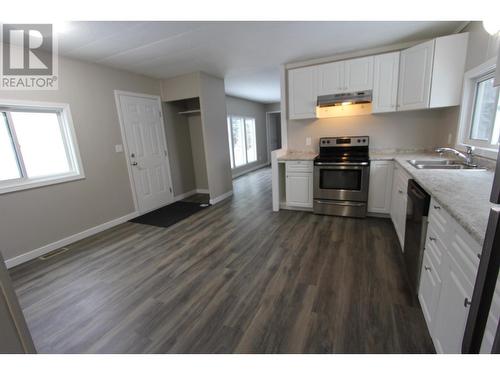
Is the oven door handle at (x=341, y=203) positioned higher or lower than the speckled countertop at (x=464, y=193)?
lower

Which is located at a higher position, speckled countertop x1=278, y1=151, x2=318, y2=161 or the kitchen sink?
speckled countertop x1=278, y1=151, x2=318, y2=161

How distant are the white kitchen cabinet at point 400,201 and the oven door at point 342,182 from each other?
37cm

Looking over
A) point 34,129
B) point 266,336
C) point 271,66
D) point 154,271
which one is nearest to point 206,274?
point 154,271

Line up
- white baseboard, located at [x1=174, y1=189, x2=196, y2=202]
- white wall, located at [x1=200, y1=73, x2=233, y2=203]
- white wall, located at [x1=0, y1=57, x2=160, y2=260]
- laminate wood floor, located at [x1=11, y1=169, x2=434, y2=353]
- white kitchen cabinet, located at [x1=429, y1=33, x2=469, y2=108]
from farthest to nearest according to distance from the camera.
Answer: white baseboard, located at [x1=174, y1=189, x2=196, y2=202]
white wall, located at [x1=200, y1=73, x2=233, y2=203]
white wall, located at [x1=0, y1=57, x2=160, y2=260]
white kitchen cabinet, located at [x1=429, y1=33, x2=469, y2=108]
laminate wood floor, located at [x1=11, y1=169, x2=434, y2=353]

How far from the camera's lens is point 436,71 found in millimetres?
2617

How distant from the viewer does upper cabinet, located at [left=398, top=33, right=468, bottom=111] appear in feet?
8.30

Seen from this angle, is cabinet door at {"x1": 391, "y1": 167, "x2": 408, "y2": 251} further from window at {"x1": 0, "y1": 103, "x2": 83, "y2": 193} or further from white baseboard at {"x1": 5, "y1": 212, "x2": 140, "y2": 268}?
window at {"x1": 0, "y1": 103, "x2": 83, "y2": 193}

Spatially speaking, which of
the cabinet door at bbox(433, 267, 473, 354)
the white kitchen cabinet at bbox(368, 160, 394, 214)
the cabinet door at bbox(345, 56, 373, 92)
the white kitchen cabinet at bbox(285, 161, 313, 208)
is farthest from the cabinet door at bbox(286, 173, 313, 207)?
the cabinet door at bbox(433, 267, 473, 354)

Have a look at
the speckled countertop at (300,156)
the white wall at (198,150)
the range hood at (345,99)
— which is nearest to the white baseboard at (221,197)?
the white wall at (198,150)

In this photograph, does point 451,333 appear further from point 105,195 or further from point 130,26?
point 105,195

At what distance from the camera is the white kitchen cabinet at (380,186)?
304 cm

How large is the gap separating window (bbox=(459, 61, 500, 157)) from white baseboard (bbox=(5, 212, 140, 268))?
4.66m

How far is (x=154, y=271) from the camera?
231cm

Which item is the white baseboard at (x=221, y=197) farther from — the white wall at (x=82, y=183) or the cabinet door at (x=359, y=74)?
the cabinet door at (x=359, y=74)
